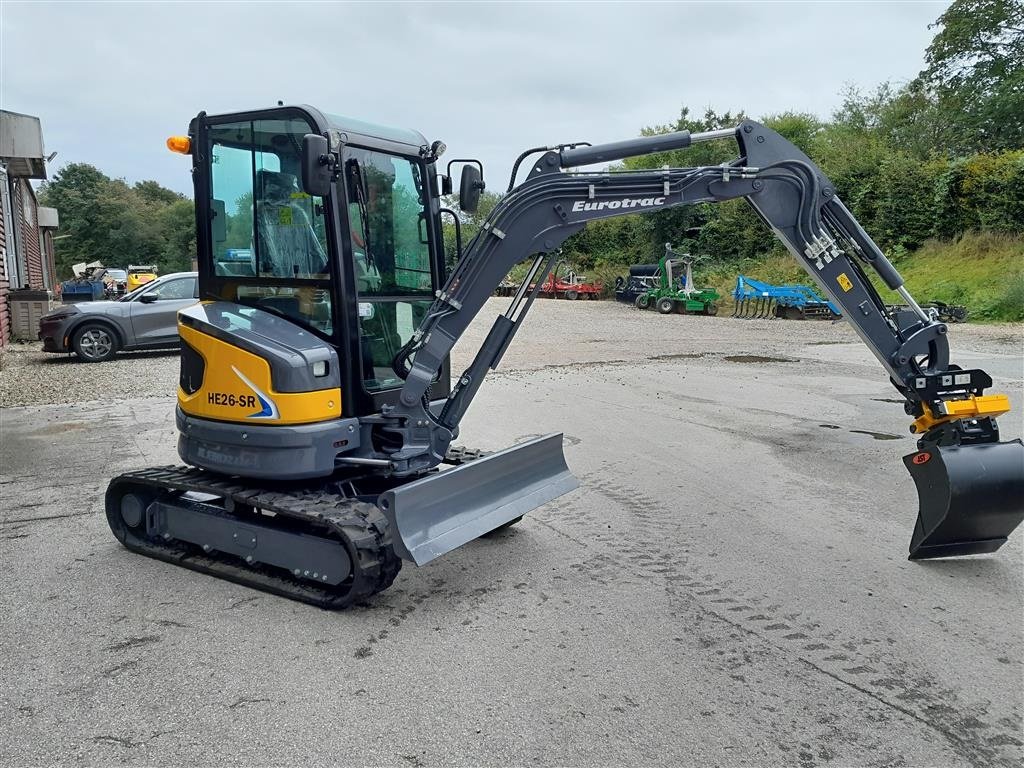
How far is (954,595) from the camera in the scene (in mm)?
4539

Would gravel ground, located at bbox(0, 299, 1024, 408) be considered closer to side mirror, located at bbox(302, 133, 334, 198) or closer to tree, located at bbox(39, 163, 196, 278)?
side mirror, located at bbox(302, 133, 334, 198)

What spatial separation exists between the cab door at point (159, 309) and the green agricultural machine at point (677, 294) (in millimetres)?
16794

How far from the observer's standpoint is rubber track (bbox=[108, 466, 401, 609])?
4176 millimetres

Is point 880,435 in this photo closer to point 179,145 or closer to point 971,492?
point 971,492

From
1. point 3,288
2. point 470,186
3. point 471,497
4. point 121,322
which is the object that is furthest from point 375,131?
point 3,288

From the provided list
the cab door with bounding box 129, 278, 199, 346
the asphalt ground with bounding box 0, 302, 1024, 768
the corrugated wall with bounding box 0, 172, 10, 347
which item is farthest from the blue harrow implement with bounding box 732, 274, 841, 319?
the corrugated wall with bounding box 0, 172, 10, 347

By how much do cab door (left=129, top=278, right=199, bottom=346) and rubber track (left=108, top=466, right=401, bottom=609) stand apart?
10265mm

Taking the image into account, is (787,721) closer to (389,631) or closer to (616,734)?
(616,734)

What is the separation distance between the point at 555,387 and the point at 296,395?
25.3 ft

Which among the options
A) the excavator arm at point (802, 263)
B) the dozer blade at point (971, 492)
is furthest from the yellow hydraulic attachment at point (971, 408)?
the dozer blade at point (971, 492)

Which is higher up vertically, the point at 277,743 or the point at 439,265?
the point at 439,265

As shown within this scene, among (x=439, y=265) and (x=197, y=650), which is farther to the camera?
(x=439, y=265)

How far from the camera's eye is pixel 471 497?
15.8 feet

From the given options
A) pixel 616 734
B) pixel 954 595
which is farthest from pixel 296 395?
pixel 954 595
